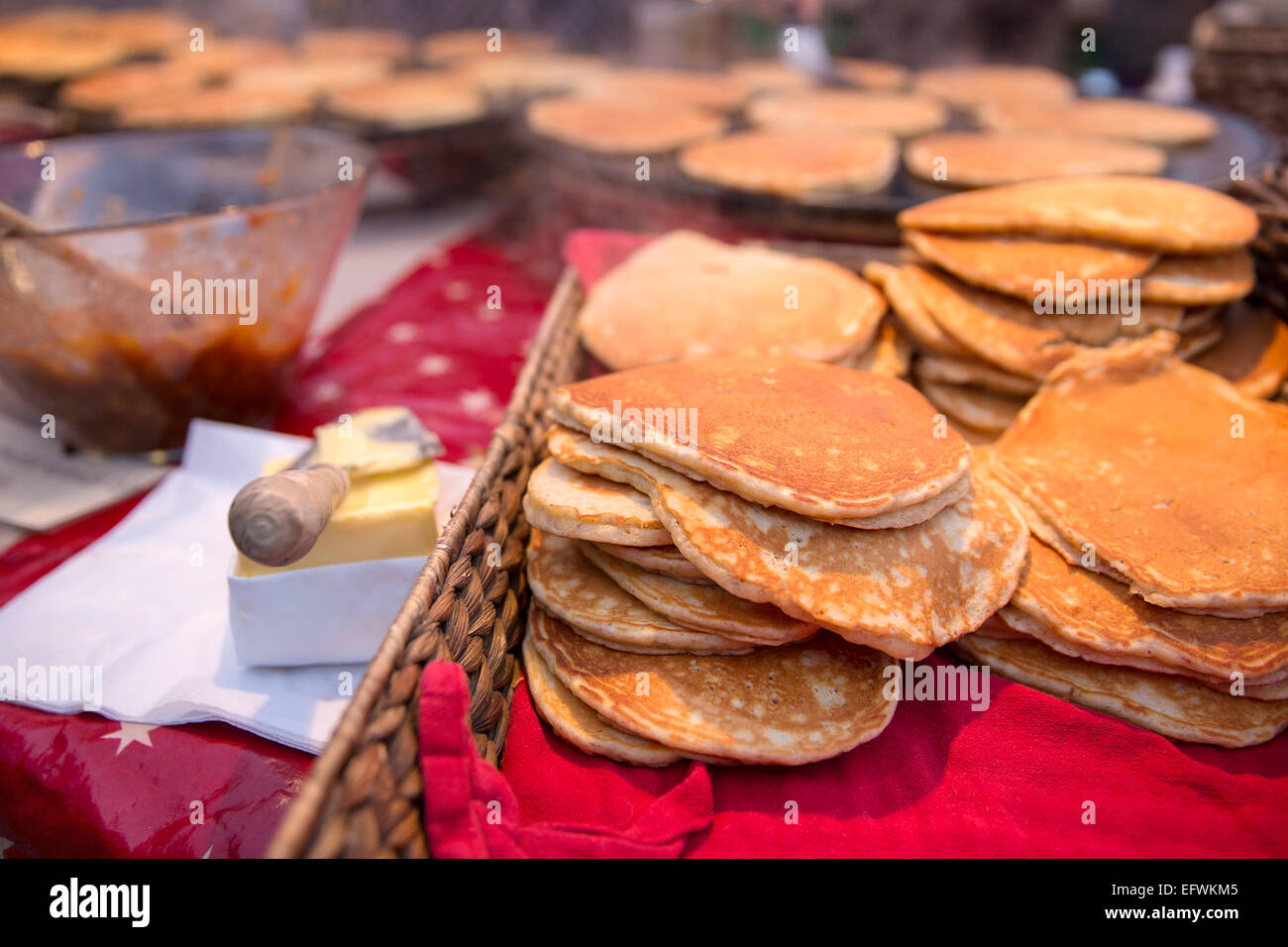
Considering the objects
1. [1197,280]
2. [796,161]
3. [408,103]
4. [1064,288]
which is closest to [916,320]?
[1064,288]

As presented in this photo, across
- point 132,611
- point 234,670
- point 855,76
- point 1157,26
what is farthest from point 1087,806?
point 1157,26

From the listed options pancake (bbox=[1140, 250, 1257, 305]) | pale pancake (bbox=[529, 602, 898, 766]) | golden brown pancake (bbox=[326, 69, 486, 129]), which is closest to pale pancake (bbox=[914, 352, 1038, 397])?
pancake (bbox=[1140, 250, 1257, 305])

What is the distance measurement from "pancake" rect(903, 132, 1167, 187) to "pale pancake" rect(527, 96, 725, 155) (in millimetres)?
794

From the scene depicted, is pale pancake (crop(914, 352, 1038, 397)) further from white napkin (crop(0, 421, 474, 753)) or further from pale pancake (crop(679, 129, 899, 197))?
white napkin (crop(0, 421, 474, 753))

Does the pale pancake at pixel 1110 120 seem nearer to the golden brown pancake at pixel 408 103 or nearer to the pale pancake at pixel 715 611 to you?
the golden brown pancake at pixel 408 103

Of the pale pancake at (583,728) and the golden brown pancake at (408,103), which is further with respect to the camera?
the golden brown pancake at (408,103)

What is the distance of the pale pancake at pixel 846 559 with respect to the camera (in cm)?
106

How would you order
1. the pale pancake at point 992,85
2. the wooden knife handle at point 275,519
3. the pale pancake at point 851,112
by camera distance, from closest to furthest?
the wooden knife handle at point 275,519
the pale pancake at point 851,112
the pale pancake at point 992,85

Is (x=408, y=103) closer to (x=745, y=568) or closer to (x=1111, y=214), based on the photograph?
(x=1111, y=214)

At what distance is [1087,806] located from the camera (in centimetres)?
109

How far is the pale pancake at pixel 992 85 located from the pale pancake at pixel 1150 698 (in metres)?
2.93

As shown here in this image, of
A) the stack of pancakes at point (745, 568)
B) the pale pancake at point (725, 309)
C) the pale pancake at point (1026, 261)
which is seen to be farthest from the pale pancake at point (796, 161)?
the stack of pancakes at point (745, 568)

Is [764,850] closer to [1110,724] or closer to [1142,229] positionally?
[1110,724]
